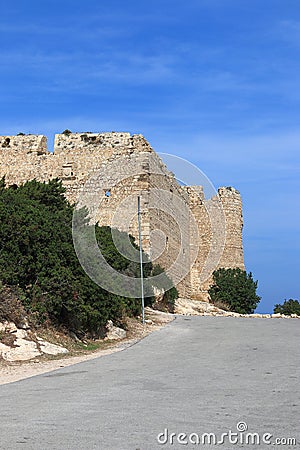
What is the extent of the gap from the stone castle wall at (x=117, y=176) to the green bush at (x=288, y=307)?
391 centimetres

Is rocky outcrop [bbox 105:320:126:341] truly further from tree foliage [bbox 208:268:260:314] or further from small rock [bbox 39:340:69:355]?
tree foliage [bbox 208:268:260:314]

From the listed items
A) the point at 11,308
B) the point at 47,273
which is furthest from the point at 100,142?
the point at 11,308

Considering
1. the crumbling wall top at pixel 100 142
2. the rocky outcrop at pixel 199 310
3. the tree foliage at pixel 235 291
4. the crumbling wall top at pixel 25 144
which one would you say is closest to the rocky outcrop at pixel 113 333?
the rocky outcrop at pixel 199 310

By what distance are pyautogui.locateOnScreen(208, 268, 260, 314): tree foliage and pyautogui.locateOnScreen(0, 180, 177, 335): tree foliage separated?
1462 cm

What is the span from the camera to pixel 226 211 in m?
32.1

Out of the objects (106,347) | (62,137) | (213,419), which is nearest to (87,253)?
(106,347)

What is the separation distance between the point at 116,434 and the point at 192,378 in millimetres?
3361

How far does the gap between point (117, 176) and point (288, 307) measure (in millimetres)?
10103

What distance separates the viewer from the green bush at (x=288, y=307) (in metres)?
26.5

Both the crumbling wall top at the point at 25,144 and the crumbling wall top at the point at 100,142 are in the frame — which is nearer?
the crumbling wall top at the point at 100,142

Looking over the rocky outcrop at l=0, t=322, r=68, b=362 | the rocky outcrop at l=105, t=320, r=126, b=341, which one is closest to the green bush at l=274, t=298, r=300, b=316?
the rocky outcrop at l=105, t=320, r=126, b=341

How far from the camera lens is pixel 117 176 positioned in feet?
74.3

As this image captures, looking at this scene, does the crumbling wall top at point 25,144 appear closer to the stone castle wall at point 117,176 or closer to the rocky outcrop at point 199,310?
the stone castle wall at point 117,176

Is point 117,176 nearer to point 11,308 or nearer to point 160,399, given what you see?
point 11,308
